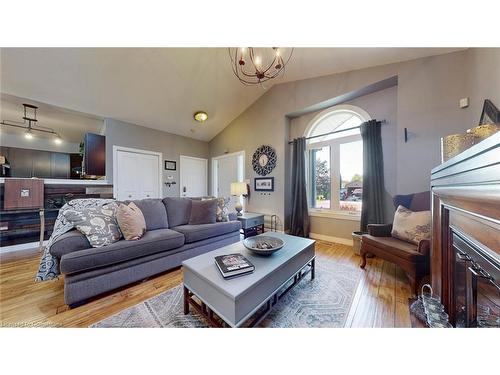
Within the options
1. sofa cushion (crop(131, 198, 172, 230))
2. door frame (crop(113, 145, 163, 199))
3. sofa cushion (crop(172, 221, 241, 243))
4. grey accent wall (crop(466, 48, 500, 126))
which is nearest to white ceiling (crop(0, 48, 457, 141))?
grey accent wall (crop(466, 48, 500, 126))

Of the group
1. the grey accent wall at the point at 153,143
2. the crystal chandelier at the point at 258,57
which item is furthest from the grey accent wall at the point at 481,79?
the grey accent wall at the point at 153,143

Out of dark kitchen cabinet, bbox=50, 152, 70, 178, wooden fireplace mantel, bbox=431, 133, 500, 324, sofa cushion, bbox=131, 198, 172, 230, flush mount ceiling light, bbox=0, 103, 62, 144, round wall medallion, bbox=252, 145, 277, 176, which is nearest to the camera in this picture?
wooden fireplace mantel, bbox=431, 133, 500, 324

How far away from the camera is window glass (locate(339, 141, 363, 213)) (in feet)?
10.0

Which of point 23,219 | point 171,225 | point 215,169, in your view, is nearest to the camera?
point 171,225

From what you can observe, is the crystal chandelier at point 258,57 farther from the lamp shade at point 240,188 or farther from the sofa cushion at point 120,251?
the sofa cushion at point 120,251

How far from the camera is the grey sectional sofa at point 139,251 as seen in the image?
148 cm

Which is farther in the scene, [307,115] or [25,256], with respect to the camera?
[307,115]

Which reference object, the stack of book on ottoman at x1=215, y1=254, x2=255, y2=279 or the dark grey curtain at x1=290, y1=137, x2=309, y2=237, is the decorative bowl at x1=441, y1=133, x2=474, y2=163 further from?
Result: the dark grey curtain at x1=290, y1=137, x2=309, y2=237

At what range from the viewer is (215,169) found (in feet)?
17.2

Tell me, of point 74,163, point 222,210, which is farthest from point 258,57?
point 74,163

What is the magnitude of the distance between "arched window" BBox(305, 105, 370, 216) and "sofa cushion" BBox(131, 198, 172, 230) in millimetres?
2674

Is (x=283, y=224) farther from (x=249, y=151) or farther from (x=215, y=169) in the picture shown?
(x=215, y=169)

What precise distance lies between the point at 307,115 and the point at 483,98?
2.28 metres

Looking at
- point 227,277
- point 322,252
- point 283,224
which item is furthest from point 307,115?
point 227,277
